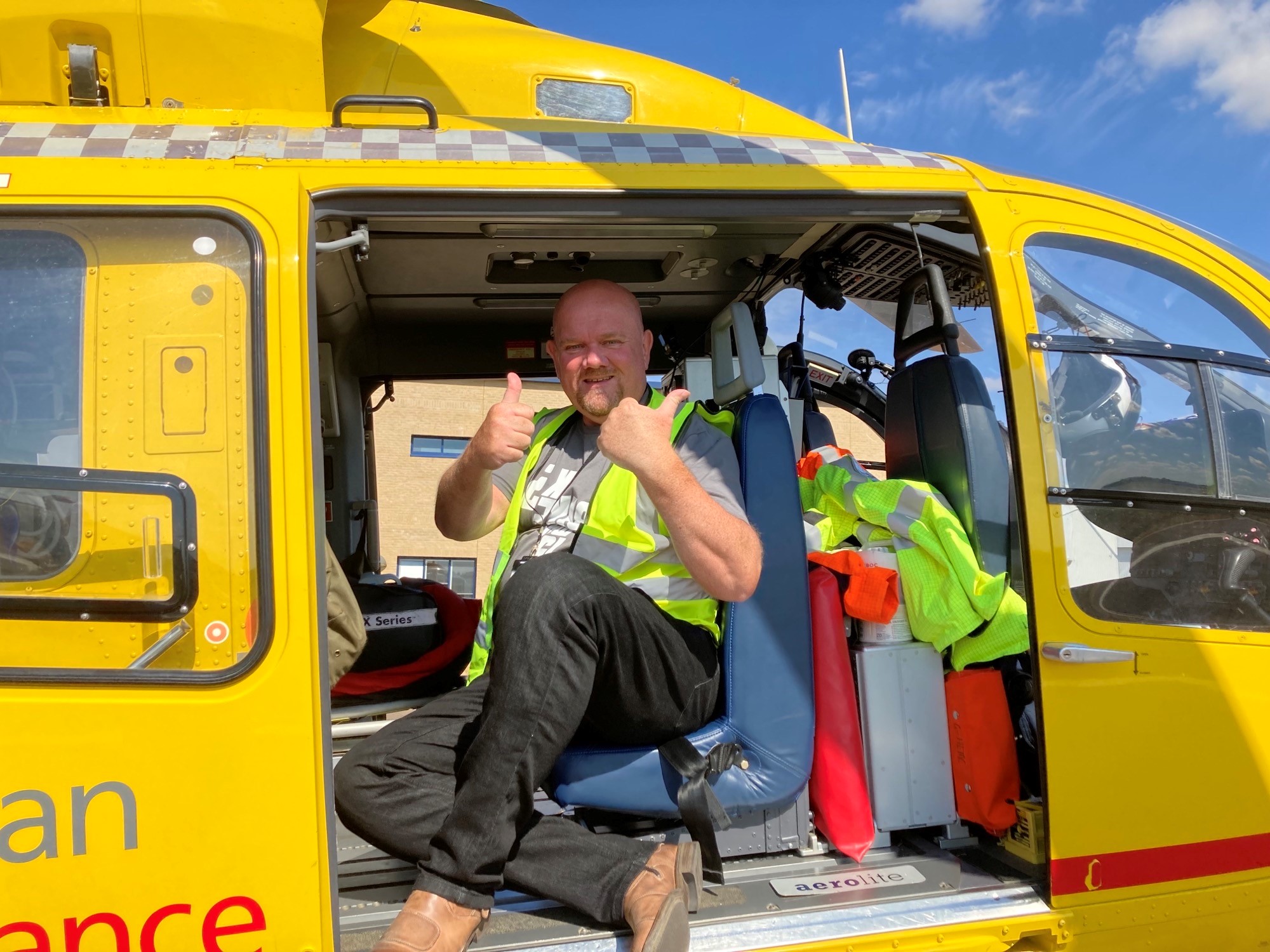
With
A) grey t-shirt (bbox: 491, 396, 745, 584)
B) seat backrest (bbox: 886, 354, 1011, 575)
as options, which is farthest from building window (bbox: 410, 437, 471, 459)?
seat backrest (bbox: 886, 354, 1011, 575)

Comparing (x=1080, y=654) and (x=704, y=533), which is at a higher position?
(x=704, y=533)

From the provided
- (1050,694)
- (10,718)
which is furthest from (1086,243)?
(10,718)

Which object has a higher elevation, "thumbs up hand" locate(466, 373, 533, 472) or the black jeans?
"thumbs up hand" locate(466, 373, 533, 472)

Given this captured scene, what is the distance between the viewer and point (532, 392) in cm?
1430

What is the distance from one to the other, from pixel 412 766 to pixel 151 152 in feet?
4.79

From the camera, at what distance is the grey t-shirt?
7.42 feet

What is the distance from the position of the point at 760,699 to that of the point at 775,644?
14 cm

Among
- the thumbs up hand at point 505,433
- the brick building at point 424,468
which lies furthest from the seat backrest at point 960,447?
the brick building at point 424,468

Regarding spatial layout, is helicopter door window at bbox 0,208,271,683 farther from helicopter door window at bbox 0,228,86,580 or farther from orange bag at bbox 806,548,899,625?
orange bag at bbox 806,548,899,625

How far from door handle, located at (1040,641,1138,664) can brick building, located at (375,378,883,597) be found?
14.0 meters

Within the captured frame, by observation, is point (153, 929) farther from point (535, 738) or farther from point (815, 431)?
point (815, 431)

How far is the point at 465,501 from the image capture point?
2346 millimetres

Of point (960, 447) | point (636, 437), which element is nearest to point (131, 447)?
point (636, 437)

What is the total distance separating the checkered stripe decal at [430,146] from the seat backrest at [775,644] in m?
0.78
